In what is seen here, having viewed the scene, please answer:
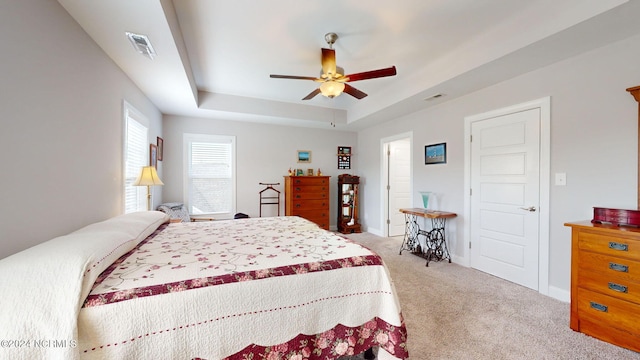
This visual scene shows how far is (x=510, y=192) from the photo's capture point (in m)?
2.99

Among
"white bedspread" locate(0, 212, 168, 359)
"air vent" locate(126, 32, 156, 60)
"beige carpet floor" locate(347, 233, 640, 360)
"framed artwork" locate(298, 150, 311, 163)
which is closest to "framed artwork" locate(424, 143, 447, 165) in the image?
"beige carpet floor" locate(347, 233, 640, 360)

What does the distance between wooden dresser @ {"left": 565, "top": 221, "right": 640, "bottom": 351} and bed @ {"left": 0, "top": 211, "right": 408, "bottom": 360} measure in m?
1.74

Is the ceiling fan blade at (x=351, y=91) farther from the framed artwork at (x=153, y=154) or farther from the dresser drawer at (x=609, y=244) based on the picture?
the framed artwork at (x=153, y=154)

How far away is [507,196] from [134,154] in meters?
4.61

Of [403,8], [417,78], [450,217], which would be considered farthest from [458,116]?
[403,8]

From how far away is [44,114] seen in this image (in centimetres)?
154

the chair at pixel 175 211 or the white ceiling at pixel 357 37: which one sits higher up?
the white ceiling at pixel 357 37

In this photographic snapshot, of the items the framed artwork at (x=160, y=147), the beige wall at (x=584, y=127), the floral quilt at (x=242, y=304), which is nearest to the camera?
the floral quilt at (x=242, y=304)

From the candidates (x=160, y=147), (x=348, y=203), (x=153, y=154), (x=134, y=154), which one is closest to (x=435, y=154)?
(x=348, y=203)

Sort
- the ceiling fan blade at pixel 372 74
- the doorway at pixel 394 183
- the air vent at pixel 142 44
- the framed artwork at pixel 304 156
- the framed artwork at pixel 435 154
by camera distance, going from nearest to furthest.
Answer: the air vent at pixel 142 44 < the ceiling fan blade at pixel 372 74 < the framed artwork at pixel 435 154 < the doorway at pixel 394 183 < the framed artwork at pixel 304 156

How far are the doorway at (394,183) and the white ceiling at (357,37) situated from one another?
156cm

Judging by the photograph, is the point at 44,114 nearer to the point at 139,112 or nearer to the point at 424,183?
the point at 139,112

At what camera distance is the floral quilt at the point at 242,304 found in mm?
1039

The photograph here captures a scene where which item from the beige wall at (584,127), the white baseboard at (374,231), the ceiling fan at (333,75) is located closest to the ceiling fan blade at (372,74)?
the ceiling fan at (333,75)
